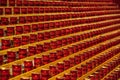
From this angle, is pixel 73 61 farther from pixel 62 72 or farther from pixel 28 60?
pixel 28 60

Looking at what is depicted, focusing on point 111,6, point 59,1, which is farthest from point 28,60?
point 111,6

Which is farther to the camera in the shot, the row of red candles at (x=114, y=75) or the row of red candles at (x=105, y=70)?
the row of red candles at (x=114, y=75)

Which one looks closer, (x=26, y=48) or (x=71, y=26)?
(x=26, y=48)

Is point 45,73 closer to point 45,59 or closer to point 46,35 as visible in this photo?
point 45,59

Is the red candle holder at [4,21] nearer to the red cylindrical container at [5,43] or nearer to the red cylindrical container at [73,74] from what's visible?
the red cylindrical container at [5,43]

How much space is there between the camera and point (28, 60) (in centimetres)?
129

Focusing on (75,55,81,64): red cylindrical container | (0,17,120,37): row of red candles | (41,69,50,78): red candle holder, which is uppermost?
(0,17,120,37): row of red candles

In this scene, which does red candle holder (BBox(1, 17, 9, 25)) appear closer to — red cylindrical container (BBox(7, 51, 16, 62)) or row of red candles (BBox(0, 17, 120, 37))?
row of red candles (BBox(0, 17, 120, 37))

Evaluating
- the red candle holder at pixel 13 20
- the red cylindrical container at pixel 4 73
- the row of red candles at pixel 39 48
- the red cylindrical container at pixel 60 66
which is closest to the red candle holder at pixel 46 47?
the row of red candles at pixel 39 48

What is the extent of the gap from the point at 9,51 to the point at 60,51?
510mm

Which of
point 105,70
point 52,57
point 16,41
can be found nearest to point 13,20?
point 16,41

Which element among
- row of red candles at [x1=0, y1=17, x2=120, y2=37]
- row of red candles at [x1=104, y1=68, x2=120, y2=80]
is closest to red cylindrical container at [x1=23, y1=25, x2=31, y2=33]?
row of red candles at [x1=0, y1=17, x2=120, y2=37]

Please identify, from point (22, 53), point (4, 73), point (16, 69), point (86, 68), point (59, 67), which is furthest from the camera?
point (86, 68)

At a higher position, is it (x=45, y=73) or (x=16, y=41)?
(x=16, y=41)
